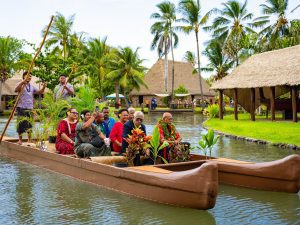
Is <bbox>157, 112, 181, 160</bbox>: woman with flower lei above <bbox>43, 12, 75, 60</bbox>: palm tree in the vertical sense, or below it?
below

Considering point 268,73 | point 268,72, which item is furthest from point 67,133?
point 268,72

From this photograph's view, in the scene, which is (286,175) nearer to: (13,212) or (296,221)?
(296,221)

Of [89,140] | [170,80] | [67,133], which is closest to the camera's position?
[89,140]

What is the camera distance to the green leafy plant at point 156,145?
733cm

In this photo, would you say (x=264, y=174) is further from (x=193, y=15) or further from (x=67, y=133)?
(x=193, y=15)

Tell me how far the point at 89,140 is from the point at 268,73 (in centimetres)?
1508

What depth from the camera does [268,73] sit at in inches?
862

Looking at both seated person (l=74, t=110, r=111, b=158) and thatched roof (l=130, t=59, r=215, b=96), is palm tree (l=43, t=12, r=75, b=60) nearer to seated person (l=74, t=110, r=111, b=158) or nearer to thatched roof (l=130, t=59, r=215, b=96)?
thatched roof (l=130, t=59, r=215, b=96)

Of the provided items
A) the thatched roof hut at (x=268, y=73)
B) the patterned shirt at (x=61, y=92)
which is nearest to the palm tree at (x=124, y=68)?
the thatched roof hut at (x=268, y=73)

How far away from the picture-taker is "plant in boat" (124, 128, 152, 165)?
24.2 ft

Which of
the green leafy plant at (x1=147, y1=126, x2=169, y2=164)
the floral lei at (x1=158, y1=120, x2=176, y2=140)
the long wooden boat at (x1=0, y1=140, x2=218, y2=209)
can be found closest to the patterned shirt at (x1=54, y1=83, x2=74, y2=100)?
the long wooden boat at (x1=0, y1=140, x2=218, y2=209)

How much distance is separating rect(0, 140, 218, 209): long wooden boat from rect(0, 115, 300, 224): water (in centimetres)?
11

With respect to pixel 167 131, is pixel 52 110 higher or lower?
higher

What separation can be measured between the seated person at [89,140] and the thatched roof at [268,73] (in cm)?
1258
